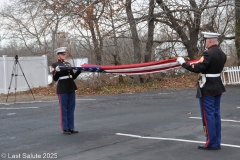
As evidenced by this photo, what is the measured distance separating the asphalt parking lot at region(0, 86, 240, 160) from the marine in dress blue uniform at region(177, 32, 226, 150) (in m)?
0.28

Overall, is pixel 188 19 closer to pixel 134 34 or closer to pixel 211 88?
pixel 134 34

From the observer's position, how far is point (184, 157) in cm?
718

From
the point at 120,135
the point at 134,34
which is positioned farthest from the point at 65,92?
the point at 134,34

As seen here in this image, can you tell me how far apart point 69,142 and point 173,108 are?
19.7ft

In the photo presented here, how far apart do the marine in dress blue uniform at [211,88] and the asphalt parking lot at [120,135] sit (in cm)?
28

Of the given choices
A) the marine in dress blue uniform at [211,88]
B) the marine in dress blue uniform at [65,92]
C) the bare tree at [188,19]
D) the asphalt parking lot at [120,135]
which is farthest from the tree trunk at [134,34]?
the marine in dress blue uniform at [211,88]

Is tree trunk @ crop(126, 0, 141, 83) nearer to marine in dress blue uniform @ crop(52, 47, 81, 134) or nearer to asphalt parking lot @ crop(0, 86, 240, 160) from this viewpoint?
asphalt parking lot @ crop(0, 86, 240, 160)

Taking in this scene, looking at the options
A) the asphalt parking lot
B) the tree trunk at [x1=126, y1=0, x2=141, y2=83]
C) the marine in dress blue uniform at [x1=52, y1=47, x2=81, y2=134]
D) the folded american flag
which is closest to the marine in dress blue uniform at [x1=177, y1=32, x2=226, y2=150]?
the asphalt parking lot

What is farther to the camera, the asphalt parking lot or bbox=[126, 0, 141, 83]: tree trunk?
bbox=[126, 0, 141, 83]: tree trunk

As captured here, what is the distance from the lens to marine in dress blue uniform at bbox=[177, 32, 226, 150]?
25.0 feet

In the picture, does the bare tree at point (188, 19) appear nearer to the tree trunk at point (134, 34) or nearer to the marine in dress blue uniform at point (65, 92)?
the tree trunk at point (134, 34)

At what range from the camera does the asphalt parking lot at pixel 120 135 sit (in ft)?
25.0

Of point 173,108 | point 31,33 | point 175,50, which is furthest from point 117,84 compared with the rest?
point 31,33

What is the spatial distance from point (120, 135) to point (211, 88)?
259 cm
